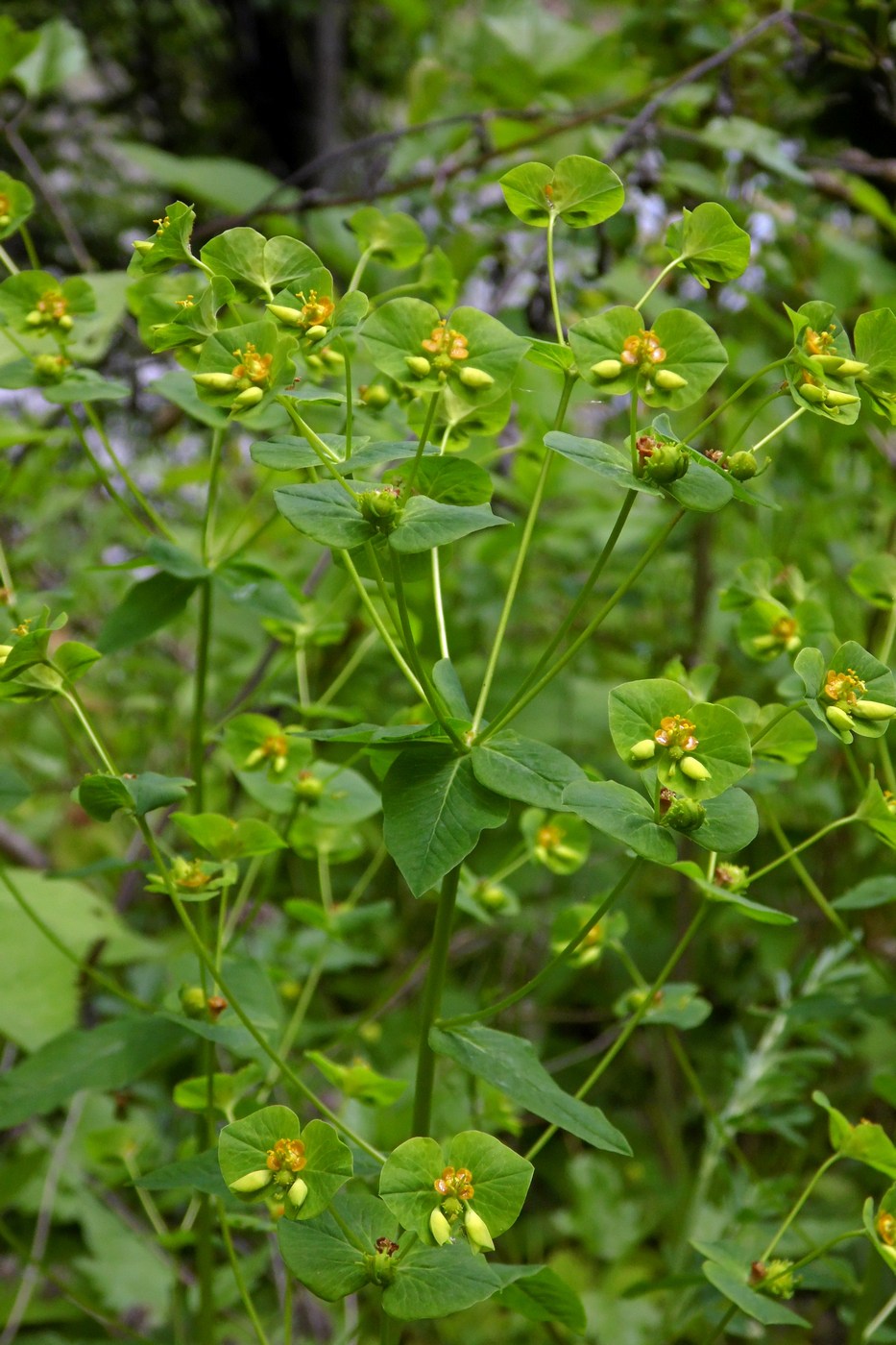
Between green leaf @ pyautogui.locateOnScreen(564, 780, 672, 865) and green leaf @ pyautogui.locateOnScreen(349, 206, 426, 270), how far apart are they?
16.5 inches

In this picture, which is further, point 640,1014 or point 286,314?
point 640,1014

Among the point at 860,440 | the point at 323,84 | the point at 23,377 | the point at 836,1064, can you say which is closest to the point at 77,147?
the point at 323,84

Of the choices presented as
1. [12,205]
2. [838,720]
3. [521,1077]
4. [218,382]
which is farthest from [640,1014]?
[12,205]

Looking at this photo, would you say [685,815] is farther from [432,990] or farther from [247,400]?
[247,400]

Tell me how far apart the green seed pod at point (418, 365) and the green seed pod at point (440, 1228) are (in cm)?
40

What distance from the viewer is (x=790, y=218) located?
1.57 m

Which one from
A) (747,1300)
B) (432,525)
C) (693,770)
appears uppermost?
(432,525)

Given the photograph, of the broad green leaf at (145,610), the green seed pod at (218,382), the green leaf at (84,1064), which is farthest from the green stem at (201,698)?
the green seed pod at (218,382)

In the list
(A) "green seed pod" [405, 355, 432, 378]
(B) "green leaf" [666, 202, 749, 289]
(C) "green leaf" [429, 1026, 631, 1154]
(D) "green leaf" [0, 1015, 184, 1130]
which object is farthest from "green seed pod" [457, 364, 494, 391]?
(D) "green leaf" [0, 1015, 184, 1130]

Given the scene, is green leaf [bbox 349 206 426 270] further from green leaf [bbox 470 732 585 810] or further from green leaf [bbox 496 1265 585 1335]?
green leaf [bbox 496 1265 585 1335]

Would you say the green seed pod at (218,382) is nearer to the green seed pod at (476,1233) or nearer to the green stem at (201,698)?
the green stem at (201,698)

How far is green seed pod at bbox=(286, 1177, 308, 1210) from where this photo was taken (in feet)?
1.64

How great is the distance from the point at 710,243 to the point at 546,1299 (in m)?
0.58

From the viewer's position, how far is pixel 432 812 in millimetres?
531
